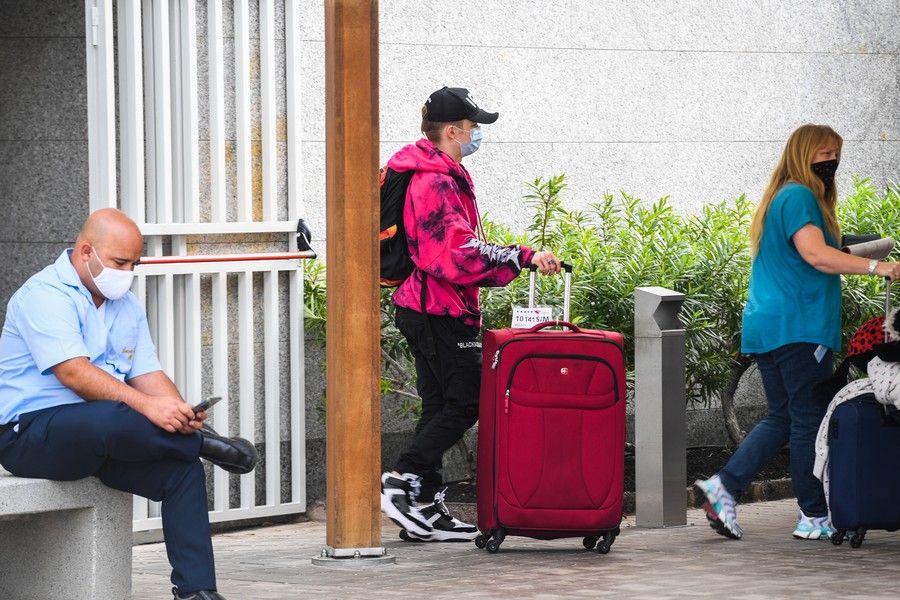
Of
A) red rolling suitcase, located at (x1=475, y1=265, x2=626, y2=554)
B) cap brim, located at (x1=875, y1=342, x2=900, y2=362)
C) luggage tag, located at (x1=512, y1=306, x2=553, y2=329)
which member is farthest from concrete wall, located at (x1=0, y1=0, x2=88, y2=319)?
cap brim, located at (x1=875, y1=342, x2=900, y2=362)

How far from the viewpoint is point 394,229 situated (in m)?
6.88

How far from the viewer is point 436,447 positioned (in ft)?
22.8

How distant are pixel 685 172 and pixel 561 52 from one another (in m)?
1.13

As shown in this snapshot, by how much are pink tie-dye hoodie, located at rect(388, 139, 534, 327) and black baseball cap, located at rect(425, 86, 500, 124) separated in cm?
12

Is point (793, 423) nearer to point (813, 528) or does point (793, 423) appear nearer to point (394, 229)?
point (813, 528)

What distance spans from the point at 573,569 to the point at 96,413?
201cm

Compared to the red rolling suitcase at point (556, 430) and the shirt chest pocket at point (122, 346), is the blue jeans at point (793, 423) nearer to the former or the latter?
the red rolling suitcase at point (556, 430)

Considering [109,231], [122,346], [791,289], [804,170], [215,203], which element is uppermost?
[804,170]

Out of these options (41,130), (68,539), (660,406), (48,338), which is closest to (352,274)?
(48,338)

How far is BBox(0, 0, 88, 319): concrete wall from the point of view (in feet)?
26.4

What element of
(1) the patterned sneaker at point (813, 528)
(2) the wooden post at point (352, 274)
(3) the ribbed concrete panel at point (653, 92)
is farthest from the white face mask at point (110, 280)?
(3) the ribbed concrete panel at point (653, 92)

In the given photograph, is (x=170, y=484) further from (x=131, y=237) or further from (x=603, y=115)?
(x=603, y=115)

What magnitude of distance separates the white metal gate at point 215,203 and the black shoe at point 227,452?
6.21 ft

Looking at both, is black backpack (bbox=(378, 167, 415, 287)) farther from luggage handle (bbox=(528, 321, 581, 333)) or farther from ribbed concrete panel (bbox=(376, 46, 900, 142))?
ribbed concrete panel (bbox=(376, 46, 900, 142))
